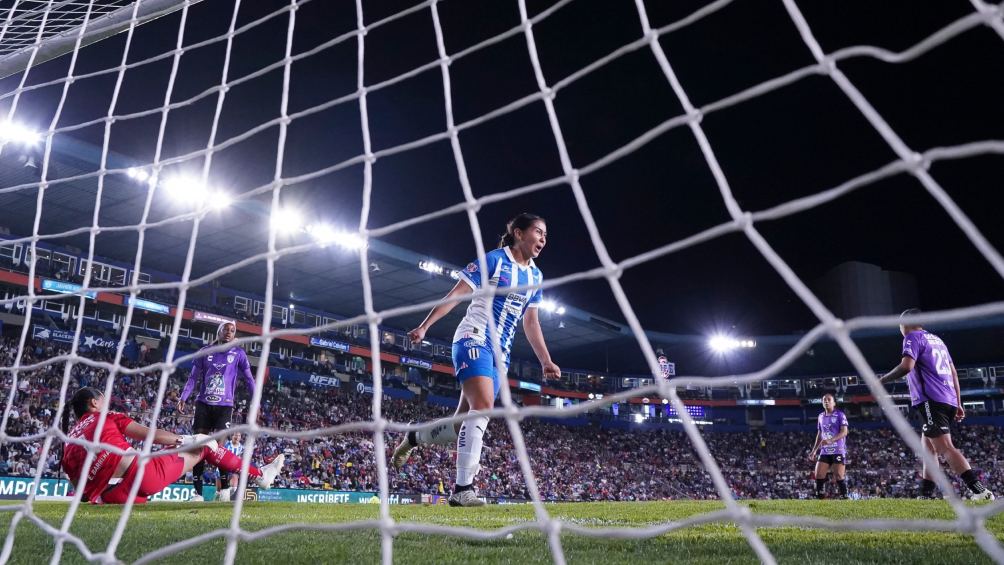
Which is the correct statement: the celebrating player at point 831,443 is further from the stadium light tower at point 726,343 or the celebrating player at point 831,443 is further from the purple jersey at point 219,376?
the stadium light tower at point 726,343

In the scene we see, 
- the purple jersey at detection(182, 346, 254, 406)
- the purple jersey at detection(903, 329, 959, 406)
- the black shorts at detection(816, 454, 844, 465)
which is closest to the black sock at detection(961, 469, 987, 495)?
the purple jersey at detection(903, 329, 959, 406)

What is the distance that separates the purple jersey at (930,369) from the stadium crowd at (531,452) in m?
8.71

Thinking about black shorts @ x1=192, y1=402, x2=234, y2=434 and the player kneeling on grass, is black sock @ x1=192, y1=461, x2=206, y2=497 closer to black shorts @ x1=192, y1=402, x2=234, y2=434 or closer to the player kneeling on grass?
black shorts @ x1=192, y1=402, x2=234, y2=434

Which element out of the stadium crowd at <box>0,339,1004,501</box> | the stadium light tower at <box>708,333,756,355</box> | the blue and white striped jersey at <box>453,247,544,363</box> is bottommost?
the stadium crowd at <box>0,339,1004,501</box>

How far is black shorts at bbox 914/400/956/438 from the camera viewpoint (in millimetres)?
6237

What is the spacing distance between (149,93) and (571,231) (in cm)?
1866

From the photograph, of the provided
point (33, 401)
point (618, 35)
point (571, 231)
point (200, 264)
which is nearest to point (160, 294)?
point (200, 264)

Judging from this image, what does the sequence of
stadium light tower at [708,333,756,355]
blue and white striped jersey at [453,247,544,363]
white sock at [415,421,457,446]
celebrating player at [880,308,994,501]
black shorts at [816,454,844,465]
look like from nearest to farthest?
blue and white striped jersey at [453,247,544,363]
white sock at [415,421,457,446]
celebrating player at [880,308,994,501]
black shorts at [816,454,844,465]
stadium light tower at [708,333,756,355]

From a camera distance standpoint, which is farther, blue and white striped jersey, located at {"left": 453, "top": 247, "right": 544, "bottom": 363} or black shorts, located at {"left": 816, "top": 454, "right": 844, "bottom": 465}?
black shorts, located at {"left": 816, "top": 454, "right": 844, "bottom": 465}

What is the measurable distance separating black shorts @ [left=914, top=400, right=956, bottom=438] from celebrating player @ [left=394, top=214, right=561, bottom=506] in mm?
3950

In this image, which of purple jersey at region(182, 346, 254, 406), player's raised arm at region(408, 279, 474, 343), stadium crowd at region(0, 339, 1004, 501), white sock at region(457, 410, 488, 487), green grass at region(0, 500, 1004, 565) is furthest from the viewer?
stadium crowd at region(0, 339, 1004, 501)

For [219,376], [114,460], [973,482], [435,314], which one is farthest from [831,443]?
[114,460]

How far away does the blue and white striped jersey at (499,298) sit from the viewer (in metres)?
4.67

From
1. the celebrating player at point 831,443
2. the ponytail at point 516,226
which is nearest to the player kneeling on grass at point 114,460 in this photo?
the ponytail at point 516,226
